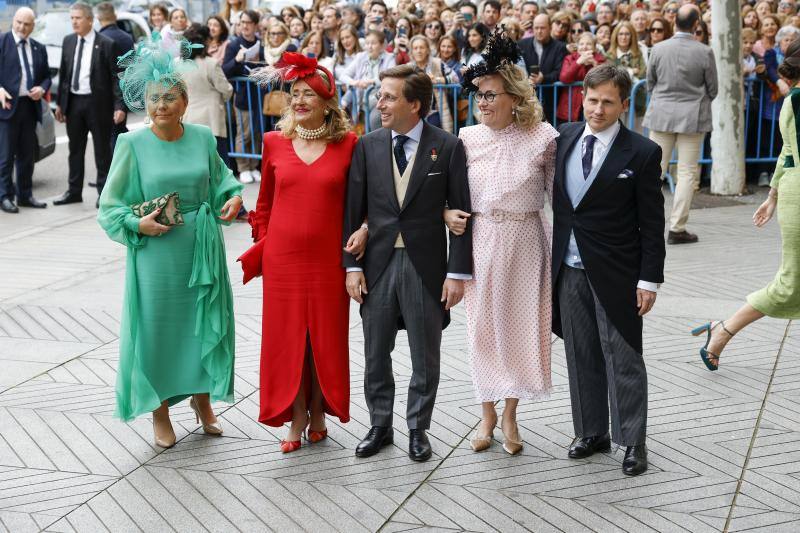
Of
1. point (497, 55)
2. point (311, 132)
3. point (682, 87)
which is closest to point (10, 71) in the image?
point (682, 87)

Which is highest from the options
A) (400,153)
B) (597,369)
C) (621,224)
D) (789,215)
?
(400,153)

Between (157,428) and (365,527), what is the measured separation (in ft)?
4.54

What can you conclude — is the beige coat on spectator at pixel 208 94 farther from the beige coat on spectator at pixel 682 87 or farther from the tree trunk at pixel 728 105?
the tree trunk at pixel 728 105

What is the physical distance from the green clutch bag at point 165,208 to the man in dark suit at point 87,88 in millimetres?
6322

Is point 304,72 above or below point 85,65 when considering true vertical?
below

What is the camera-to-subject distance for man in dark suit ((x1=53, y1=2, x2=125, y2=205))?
36.3ft

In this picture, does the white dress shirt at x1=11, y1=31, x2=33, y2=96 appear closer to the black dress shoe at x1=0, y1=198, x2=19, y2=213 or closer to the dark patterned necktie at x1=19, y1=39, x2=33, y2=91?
the dark patterned necktie at x1=19, y1=39, x2=33, y2=91

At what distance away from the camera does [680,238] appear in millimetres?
9328

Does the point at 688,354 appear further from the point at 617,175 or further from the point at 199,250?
the point at 199,250

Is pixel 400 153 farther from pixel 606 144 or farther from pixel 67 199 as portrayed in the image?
pixel 67 199

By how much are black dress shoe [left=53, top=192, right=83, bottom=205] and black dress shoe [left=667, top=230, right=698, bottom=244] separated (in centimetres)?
632

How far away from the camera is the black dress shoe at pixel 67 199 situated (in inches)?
451

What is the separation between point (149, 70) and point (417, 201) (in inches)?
55.9

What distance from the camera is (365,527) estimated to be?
429 centimetres
